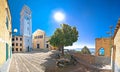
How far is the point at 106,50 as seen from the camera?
2652cm

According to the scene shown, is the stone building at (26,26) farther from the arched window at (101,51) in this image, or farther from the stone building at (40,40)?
the arched window at (101,51)

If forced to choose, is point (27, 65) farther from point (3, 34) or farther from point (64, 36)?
point (3, 34)

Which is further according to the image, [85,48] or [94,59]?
[85,48]

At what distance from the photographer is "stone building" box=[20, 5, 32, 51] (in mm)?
43281

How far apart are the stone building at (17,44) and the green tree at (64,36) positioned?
17.7 m

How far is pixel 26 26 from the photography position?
44188mm

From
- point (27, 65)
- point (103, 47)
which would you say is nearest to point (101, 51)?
point (103, 47)

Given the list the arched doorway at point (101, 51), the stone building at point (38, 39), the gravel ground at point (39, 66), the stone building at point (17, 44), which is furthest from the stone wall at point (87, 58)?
the stone building at point (38, 39)

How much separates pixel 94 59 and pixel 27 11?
28.2 m

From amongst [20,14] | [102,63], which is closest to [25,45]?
[20,14]

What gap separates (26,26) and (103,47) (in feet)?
88.0

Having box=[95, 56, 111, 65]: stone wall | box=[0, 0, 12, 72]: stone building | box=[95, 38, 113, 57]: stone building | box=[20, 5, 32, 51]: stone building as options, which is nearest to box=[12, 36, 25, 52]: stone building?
box=[20, 5, 32, 51]: stone building

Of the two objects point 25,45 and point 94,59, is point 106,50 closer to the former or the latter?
point 94,59

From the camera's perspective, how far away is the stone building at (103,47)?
26.3 metres
